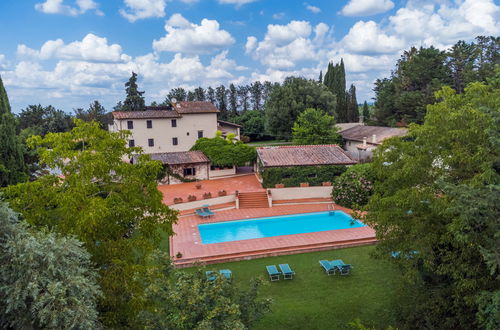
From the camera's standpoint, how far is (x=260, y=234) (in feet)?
73.6

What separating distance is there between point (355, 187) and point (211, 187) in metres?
12.8

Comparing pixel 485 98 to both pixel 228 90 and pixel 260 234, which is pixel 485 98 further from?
pixel 228 90

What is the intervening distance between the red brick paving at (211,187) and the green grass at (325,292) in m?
12.6

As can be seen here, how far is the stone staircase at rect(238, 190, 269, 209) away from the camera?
91.0 ft

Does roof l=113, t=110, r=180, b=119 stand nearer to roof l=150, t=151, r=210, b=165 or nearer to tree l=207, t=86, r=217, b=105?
roof l=150, t=151, r=210, b=165

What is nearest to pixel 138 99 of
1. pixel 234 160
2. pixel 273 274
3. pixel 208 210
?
pixel 234 160

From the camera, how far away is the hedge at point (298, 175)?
97.8 ft

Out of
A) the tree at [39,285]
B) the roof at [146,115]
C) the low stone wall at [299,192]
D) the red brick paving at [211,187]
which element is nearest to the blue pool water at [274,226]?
the low stone wall at [299,192]

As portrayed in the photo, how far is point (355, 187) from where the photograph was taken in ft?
87.2

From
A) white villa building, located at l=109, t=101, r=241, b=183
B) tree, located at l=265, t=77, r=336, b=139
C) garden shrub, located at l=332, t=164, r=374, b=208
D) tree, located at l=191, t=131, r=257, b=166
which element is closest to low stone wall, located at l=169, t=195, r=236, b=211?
tree, located at l=191, t=131, r=257, b=166

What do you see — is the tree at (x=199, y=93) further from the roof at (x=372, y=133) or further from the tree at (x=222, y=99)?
the roof at (x=372, y=133)

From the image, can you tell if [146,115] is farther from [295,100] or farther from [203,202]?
[295,100]

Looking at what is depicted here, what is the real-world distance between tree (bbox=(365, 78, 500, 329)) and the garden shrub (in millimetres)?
15059

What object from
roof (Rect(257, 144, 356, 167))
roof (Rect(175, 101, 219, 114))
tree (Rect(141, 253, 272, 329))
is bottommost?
tree (Rect(141, 253, 272, 329))
